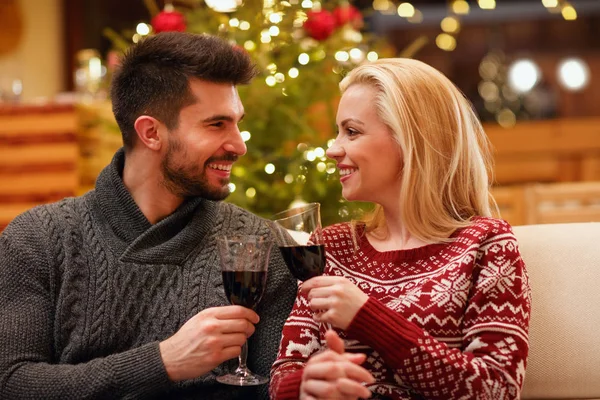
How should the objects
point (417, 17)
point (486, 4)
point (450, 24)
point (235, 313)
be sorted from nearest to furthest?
1. point (235, 313)
2. point (486, 4)
3. point (417, 17)
4. point (450, 24)

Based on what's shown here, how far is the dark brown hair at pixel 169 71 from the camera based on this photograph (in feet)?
6.88

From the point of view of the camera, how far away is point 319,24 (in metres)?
3.58

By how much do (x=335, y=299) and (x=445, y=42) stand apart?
8.58 metres

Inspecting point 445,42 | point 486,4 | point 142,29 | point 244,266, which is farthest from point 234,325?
point 445,42

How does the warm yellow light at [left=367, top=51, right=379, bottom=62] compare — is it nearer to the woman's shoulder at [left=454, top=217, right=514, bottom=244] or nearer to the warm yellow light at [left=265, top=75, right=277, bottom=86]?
the warm yellow light at [left=265, top=75, right=277, bottom=86]

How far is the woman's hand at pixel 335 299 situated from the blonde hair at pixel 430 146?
0.30 metres

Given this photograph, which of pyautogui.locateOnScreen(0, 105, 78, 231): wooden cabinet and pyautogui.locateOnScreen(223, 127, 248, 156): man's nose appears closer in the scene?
pyautogui.locateOnScreen(223, 127, 248, 156): man's nose

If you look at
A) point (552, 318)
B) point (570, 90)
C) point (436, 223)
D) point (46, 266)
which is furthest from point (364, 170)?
point (570, 90)

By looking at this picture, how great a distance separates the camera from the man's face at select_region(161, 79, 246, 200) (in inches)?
82.3

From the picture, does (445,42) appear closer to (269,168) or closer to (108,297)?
(269,168)

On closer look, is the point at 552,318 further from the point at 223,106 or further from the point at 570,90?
the point at 570,90

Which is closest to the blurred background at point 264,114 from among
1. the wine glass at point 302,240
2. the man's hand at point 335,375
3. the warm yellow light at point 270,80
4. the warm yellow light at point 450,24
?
the warm yellow light at point 270,80

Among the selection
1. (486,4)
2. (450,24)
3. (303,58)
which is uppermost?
(450,24)

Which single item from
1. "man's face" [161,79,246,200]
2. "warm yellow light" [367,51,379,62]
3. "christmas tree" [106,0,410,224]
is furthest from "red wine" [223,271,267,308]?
"warm yellow light" [367,51,379,62]
